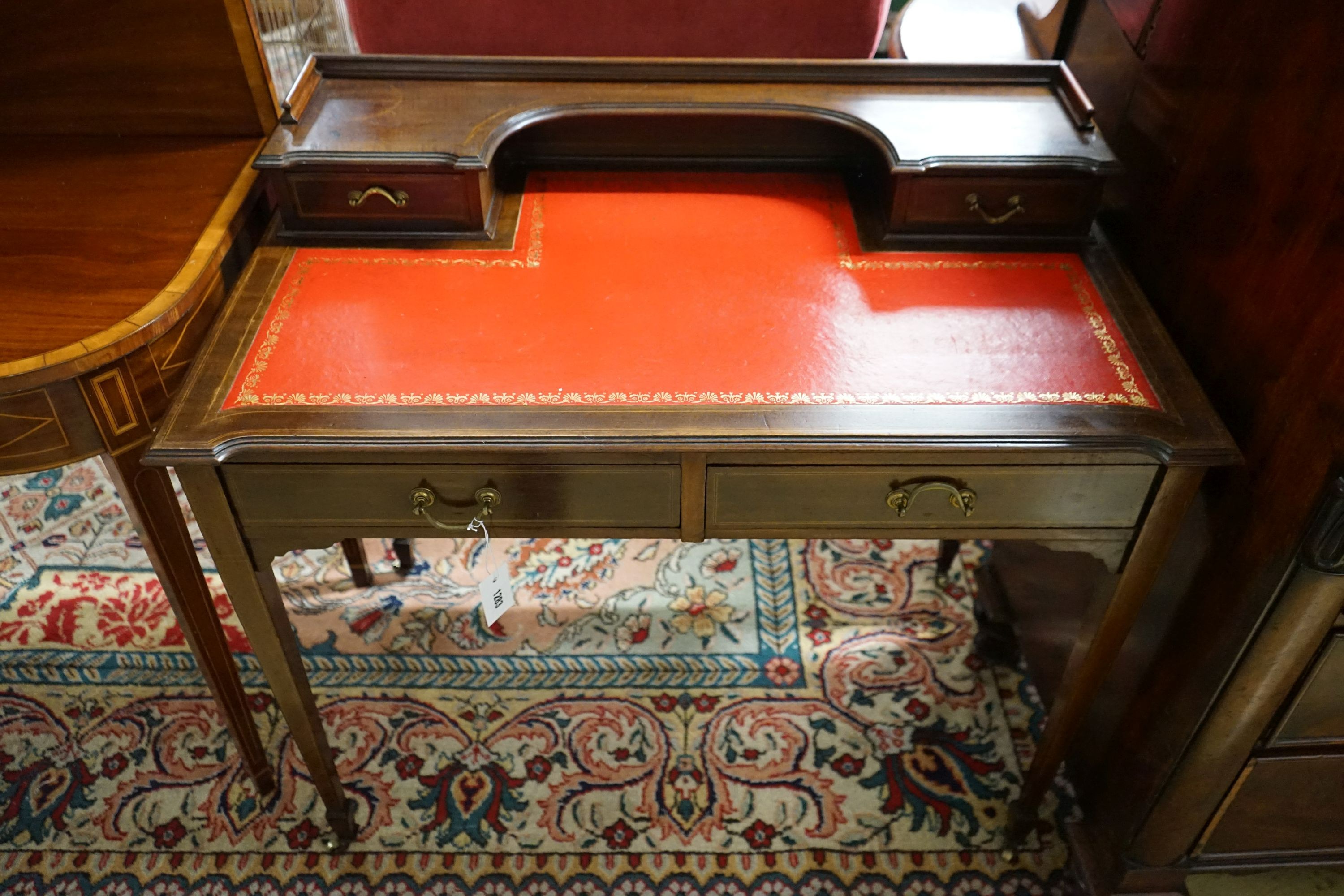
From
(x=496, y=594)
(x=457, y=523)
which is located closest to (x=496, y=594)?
(x=496, y=594)

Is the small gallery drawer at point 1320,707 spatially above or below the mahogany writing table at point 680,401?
below

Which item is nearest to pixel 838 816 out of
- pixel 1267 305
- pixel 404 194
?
pixel 1267 305

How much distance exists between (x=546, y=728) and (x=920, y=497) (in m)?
0.86

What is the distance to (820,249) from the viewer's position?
49.5 inches

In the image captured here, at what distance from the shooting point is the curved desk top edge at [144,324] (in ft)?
3.34

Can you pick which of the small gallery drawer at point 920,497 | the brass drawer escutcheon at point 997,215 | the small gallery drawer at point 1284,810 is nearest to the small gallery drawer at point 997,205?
the brass drawer escutcheon at point 997,215

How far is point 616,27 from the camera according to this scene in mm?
1571

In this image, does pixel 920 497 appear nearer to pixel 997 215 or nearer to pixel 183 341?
pixel 997 215

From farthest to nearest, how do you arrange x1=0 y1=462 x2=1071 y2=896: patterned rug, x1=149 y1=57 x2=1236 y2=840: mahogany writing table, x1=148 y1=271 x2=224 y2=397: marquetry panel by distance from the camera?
x1=0 y1=462 x2=1071 y2=896: patterned rug, x1=148 y1=271 x2=224 y2=397: marquetry panel, x1=149 y1=57 x2=1236 y2=840: mahogany writing table

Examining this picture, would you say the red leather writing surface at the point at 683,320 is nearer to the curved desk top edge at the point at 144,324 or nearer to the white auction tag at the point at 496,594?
the curved desk top edge at the point at 144,324

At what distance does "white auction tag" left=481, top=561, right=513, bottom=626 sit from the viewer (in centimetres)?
115

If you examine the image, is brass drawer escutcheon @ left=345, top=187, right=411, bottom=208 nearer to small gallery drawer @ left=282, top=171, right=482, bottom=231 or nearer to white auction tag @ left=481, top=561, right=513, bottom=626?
small gallery drawer @ left=282, top=171, right=482, bottom=231

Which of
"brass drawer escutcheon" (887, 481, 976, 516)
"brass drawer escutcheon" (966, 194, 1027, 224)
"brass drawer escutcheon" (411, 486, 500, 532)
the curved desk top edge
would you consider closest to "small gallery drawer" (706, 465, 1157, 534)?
"brass drawer escutcheon" (887, 481, 976, 516)

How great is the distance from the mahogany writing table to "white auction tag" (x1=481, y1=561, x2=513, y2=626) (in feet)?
0.26
